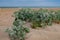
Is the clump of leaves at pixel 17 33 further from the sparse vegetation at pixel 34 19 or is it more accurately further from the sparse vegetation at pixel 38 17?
the sparse vegetation at pixel 38 17

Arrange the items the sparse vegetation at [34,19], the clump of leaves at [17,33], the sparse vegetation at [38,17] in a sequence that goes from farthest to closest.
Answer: the sparse vegetation at [38,17] < the sparse vegetation at [34,19] < the clump of leaves at [17,33]

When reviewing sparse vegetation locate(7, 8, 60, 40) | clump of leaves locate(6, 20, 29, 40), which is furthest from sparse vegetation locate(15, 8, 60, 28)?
clump of leaves locate(6, 20, 29, 40)

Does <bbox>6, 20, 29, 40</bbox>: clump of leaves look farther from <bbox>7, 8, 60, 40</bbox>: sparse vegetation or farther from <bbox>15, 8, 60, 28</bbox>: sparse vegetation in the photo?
<bbox>15, 8, 60, 28</bbox>: sparse vegetation

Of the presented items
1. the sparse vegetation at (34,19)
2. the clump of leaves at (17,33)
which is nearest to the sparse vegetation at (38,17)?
the sparse vegetation at (34,19)

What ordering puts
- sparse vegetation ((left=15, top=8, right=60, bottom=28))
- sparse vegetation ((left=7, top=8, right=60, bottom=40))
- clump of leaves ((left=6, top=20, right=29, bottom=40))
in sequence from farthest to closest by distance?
sparse vegetation ((left=15, top=8, right=60, bottom=28)), sparse vegetation ((left=7, top=8, right=60, bottom=40)), clump of leaves ((left=6, top=20, right=29, bottom=40))

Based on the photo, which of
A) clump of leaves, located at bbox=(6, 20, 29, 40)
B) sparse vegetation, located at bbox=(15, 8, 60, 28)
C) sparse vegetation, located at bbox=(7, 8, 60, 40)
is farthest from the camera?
sparse vegetation, located at bbox=(15, 8, 60, 28)

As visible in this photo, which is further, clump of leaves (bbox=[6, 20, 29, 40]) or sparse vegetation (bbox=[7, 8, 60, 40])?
sparse vegetation (bbox=[7, 8, 60, 40])

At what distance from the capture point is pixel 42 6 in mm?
10859

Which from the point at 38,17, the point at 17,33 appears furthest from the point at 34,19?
the point at 17,33

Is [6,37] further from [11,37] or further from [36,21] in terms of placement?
[36,21]

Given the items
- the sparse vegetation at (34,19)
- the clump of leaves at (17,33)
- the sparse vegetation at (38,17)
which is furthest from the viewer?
the sparse vegetation at (38,17)

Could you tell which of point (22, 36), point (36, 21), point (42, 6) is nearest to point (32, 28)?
point (36, 21)

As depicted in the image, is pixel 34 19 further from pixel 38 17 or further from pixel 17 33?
pixel 17 33

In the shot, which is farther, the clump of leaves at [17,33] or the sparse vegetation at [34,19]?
the sparse vegetation at [34,19]
